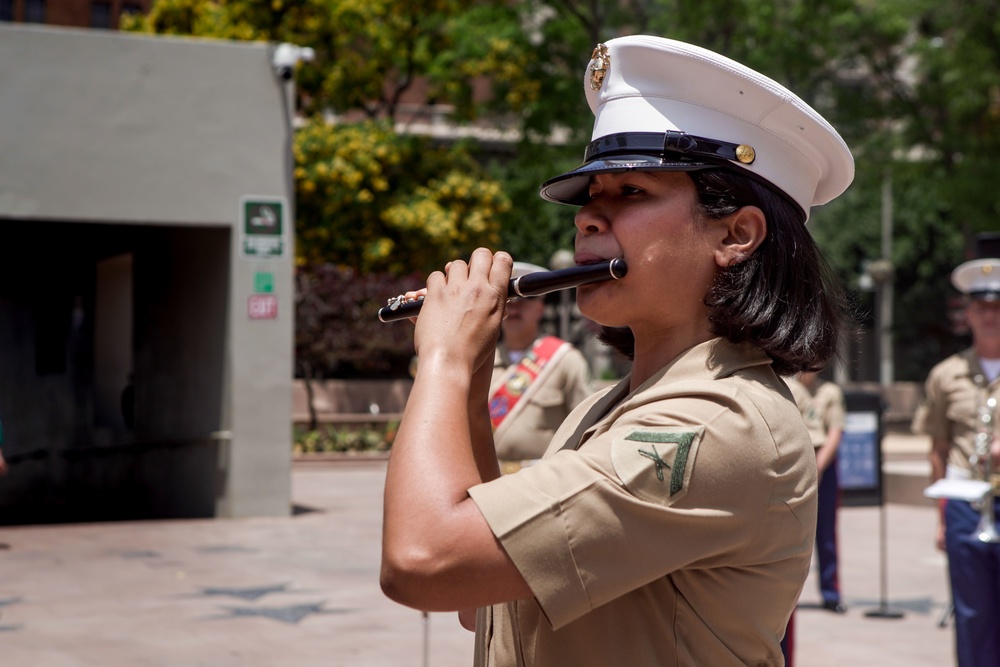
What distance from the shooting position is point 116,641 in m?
7.05

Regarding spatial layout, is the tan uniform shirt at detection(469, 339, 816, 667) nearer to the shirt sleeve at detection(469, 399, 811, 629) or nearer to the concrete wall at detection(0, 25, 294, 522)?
the shirt sleeve at detection(469, 399, 811, 629)

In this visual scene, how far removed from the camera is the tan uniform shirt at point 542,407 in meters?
6.30

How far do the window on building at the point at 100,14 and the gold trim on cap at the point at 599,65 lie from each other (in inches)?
1894

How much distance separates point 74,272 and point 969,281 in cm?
1227

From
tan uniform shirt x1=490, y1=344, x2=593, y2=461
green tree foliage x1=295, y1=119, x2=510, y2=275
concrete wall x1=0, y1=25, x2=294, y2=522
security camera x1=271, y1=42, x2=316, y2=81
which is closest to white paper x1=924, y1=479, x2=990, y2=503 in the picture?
tan uniform shirt x1=490, y1=344, x2=593, y2=461

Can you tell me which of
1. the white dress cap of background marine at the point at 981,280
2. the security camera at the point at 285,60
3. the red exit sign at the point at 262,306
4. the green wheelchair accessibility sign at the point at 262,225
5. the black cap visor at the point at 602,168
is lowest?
the black cap visor at the point at 602,168

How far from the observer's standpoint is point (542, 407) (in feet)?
21.0

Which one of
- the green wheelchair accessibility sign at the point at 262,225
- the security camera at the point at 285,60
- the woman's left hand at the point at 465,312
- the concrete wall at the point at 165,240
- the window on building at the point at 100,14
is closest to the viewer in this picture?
the woman's left hand at the point at 465,312

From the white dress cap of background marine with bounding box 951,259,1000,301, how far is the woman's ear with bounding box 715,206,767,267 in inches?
173

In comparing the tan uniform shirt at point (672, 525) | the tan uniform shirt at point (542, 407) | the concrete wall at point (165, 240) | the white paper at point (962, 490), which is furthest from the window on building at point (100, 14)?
the tan uniform shirt at point (672, 525)

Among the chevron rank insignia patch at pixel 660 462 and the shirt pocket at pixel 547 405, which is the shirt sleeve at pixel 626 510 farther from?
the shirt pocket at pixel 547 405

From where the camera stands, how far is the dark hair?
1.82 metres

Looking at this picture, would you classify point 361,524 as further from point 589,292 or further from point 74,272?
point 589,292

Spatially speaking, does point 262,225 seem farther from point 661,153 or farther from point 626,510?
point 626,510
